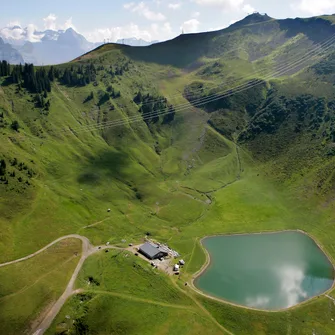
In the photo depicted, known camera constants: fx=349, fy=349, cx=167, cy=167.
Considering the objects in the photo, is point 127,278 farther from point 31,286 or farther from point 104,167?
point 104,167

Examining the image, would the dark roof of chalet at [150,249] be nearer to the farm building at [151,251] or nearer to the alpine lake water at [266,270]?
the farm building at [151,251]

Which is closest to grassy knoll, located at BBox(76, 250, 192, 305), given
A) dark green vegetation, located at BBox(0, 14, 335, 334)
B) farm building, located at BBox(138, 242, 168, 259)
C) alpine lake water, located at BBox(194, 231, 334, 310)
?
dark green vegetation, located at BBox(0, 14, 335, 334)

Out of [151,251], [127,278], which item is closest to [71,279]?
[127,278]

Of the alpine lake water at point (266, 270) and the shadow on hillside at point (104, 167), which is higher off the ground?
the shadow on hillside at point (104, 167)

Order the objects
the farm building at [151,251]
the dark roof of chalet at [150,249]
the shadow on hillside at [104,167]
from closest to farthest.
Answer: the farm building at [151,251], the dark roof of chalet at [150,249], the shadow on hillside at [104,167]

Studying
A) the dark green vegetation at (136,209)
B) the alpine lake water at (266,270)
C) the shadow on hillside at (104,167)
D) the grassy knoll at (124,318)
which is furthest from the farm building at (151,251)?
the shadow on hillside at (104,167)

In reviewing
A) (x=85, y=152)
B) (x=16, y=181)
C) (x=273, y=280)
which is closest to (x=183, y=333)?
(x=273, y=280)

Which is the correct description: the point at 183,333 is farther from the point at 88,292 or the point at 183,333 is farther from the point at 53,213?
the point at 53,213
